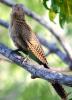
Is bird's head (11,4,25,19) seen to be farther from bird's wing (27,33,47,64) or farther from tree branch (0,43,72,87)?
tree branch (0,43,72,87)

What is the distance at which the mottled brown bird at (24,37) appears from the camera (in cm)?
464

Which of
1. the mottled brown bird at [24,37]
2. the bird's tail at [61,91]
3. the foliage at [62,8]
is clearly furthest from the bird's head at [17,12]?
the bird's tail at [61,91]

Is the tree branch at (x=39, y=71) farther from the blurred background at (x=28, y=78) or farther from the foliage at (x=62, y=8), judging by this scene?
the blurred background at (x=28, y=78)

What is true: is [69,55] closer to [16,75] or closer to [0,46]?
[16,75]

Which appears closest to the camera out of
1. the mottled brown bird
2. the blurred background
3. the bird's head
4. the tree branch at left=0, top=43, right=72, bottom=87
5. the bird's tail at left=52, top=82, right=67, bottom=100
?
the tree branch at left=0, top=43, right=72, bottom=87

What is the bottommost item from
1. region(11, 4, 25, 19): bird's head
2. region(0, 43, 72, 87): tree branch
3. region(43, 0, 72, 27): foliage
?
region(0, 43, 72, 87): tree branch

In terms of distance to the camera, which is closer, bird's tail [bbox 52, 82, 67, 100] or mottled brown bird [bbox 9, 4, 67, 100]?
bird's tail [bbox 52, 82, 67, 100]

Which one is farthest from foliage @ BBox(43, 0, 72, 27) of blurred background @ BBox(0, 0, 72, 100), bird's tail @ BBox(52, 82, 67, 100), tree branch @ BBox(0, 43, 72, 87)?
blurred background @ BBox(0, 0, 72, 100)

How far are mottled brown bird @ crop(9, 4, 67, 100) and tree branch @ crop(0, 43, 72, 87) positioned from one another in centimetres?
20

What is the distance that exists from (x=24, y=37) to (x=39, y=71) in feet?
1.85

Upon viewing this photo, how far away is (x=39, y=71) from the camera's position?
4281 mm

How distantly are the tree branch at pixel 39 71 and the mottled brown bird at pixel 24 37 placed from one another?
20 cm

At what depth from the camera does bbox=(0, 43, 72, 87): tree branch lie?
13.6 feet

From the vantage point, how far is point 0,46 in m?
4.54
